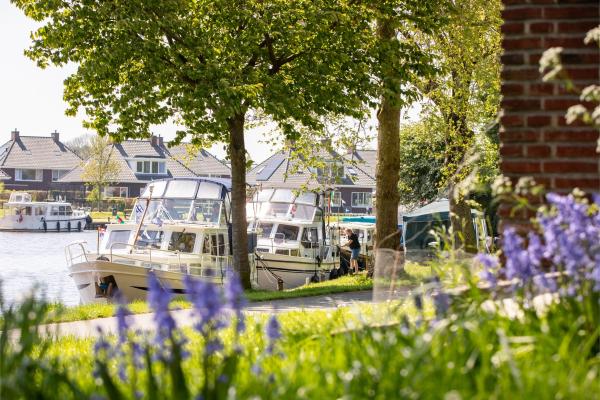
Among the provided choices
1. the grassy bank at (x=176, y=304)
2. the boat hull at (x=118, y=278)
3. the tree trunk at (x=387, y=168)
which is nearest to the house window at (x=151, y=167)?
the boat hull at (x=118, y=278)

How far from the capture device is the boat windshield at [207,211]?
29078mm

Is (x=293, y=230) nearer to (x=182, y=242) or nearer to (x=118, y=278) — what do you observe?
(x=182, y=242)

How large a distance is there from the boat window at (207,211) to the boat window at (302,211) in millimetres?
6001

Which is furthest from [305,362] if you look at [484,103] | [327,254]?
[327,254]

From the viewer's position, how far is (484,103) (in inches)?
1283

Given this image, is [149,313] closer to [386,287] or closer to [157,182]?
[386,287]

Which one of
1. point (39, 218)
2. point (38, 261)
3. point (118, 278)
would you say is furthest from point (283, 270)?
point (39, 218)

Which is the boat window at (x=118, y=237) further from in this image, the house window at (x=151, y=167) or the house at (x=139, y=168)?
the house window at (x=151, y=167)

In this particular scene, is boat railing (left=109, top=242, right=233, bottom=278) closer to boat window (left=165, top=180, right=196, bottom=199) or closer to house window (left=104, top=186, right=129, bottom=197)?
boat window (left=165, top=180, right=196, bottom=199)

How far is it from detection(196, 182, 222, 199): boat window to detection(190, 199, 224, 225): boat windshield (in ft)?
0.48

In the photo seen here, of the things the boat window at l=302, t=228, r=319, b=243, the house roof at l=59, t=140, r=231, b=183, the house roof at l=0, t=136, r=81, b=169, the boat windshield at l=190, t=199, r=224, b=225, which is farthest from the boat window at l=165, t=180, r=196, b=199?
the house roof at l=0, t=136, r=81, b=169

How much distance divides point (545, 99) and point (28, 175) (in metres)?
116

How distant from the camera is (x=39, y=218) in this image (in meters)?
92.9

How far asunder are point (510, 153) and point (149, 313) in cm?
944
